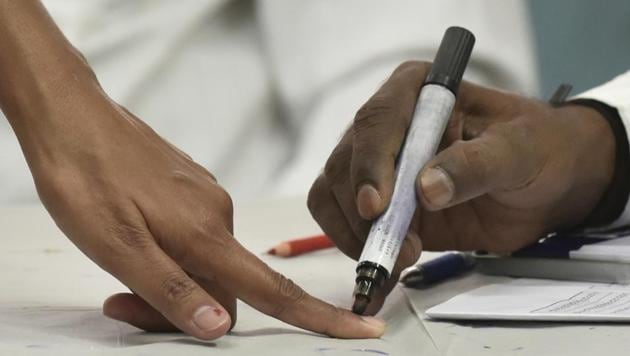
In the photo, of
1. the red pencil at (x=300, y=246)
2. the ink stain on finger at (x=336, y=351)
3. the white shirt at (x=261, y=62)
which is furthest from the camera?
the white shirt at (x=261, y=62)

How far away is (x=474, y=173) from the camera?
0.61 metres

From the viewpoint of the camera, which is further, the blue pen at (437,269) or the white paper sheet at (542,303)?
the blue pen at (437,269)

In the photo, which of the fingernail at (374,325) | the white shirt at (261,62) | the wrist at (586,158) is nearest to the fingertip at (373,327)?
the fingernail at (374,325)

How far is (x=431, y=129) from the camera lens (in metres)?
0.63

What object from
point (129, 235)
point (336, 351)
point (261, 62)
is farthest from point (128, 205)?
point (261, 62)

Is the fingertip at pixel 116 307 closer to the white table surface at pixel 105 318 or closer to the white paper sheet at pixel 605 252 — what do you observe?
the white table surface at pixel 105 318

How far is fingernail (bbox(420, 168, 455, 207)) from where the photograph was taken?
0.59m

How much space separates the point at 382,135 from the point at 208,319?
0.17 m

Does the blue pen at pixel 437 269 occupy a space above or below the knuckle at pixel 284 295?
above

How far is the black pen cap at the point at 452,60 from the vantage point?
0.66 metres

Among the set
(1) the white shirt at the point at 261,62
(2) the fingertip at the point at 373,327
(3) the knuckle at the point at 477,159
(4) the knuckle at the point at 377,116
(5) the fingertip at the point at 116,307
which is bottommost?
(5) the fingertip at the point at 116,307

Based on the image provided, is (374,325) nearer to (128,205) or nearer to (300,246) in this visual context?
(128,205)

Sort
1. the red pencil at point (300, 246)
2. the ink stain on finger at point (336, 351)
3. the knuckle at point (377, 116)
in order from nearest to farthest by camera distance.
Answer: the ink stain on finger at point (336, 351) < the knuckle at point (377, 116) < the red pencil at point (300, 246)

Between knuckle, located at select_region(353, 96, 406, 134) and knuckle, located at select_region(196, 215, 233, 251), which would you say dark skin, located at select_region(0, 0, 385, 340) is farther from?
knuckle, located at select_region(353, 96, 406, 134)
